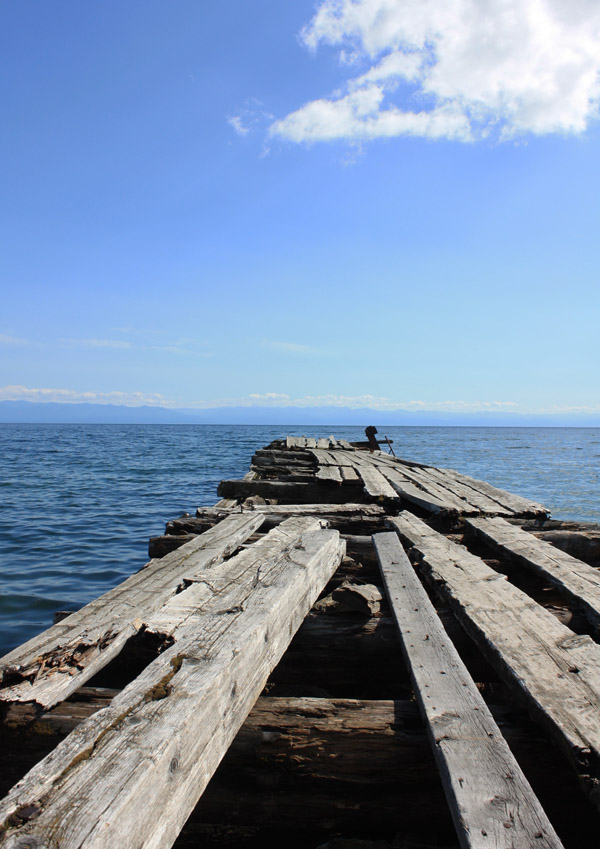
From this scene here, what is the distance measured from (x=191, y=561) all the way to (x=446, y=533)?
2612 mm

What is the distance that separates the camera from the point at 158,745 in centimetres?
137

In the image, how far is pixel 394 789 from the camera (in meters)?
1.93

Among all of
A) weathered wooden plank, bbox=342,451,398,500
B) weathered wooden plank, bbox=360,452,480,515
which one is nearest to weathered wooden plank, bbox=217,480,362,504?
weathered wooden plank, bbox=342,451,398,500

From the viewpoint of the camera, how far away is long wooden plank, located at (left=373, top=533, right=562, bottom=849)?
1.27m

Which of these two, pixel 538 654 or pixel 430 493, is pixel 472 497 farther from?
pixel 538 654

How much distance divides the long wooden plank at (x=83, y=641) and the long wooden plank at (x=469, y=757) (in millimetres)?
1303

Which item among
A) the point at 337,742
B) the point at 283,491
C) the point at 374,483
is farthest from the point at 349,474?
the point at 337,742

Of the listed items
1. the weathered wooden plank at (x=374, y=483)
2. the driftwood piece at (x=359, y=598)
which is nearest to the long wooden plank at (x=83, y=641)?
the driftwood piece at (x=359, y=598)

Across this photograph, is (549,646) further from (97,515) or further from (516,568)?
(97,515)

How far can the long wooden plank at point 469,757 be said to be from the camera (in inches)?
49.8

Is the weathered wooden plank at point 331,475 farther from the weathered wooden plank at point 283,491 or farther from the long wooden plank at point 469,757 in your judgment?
the long wooden plank at point 469,757

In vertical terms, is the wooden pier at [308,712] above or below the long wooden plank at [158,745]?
below

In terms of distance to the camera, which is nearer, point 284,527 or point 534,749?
point 534,749

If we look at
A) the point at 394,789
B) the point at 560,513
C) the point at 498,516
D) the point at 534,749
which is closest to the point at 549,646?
the point at 534,749
